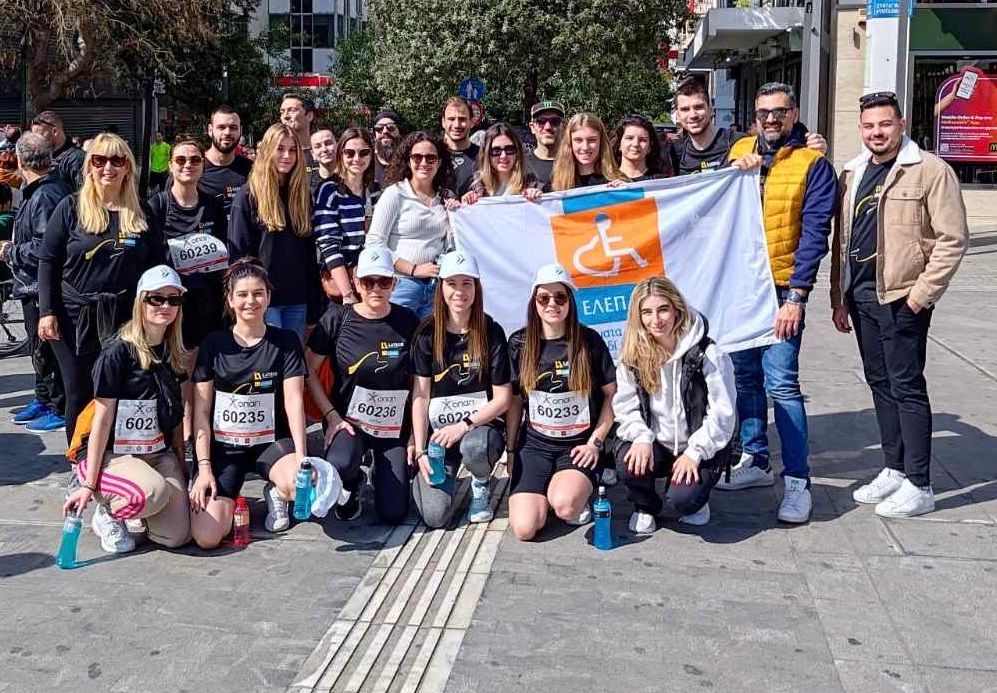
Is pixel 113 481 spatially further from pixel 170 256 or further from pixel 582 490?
pixel 582 490

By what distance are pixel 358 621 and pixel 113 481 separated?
1366 millimetres

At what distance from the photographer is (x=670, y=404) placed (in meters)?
5.21

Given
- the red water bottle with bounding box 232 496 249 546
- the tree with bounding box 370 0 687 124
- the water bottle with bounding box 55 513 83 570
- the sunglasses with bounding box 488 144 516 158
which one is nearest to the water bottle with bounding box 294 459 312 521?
the red water bottle with bounding box 232 496 249 546

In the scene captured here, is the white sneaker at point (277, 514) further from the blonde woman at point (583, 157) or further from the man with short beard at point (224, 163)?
the blonde woman at point (583, 157)

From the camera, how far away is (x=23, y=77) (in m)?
23.0

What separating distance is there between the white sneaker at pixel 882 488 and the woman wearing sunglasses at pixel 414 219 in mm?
2449

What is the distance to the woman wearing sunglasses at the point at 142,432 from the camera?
4.93 meters

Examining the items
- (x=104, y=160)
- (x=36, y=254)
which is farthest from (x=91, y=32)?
(x=104, y=160)

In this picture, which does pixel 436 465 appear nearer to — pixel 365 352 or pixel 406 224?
pixel 365 352

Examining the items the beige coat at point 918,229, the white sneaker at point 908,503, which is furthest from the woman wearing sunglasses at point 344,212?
the white sneaker at point 908,503

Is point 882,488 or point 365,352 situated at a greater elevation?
point 365,352

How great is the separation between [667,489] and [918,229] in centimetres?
165

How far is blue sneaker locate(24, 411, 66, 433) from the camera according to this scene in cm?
716

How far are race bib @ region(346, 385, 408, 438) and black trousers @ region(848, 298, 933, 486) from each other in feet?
7.45
